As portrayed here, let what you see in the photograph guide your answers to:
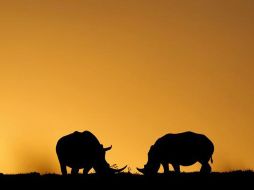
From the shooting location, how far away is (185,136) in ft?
89.0

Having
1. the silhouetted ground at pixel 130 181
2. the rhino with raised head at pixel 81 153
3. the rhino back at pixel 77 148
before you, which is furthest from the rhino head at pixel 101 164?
the silhouetted ground at pixel 130 181

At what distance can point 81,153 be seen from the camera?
25953 millimetres

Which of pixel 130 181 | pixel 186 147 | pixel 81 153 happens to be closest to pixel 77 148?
pixel 81 153

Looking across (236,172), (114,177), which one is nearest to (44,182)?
(114,177)

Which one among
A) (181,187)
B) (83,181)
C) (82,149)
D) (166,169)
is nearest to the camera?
(181,187)

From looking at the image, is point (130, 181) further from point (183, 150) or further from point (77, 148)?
point (183, 150)

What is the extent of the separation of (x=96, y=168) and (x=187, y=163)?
4.41 meters

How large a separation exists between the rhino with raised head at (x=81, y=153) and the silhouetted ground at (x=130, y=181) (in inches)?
140

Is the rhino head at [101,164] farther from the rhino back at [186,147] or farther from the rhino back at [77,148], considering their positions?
the rhino back at [186,147]

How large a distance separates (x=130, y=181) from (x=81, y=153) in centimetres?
573

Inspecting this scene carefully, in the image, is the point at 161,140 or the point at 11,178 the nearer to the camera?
the point at 11,178

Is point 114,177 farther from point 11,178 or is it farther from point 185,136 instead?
point 185,136

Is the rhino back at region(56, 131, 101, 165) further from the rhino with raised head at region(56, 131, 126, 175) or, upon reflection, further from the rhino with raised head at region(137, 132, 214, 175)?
the rhino with raised head at region(137, 132, 214, 175)

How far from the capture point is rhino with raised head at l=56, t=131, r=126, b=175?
26.0m
